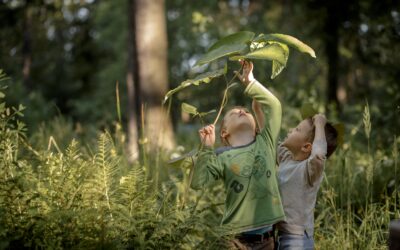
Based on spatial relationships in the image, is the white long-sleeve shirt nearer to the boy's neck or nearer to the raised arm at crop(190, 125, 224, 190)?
the boy's neck

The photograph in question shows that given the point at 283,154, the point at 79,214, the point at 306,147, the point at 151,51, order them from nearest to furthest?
the point at 79,214 < the point at 306,147 < the point at 283,154 < the point at 151,51

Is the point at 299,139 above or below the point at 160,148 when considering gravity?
above

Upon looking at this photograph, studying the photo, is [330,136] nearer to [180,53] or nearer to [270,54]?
[270,54]

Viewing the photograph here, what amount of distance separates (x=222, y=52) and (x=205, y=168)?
0.58m

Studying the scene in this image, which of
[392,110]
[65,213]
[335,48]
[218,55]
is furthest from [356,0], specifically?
[65,213]

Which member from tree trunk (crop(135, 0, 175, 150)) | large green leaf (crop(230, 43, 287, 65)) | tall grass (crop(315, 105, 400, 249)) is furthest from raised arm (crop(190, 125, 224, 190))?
tree trunk (crop(135, 0, 175, 150))

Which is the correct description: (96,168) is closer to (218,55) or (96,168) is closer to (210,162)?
(210,162)

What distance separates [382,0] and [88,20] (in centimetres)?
2665

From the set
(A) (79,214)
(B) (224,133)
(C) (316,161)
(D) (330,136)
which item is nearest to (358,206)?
(D) (330,136)

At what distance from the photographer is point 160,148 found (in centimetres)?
488

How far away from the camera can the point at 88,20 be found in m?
33.6

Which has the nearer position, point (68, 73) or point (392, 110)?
point (392, 110)

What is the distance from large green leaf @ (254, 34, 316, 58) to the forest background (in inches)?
32.7

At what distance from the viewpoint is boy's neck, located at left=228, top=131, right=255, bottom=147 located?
3.38 meters
